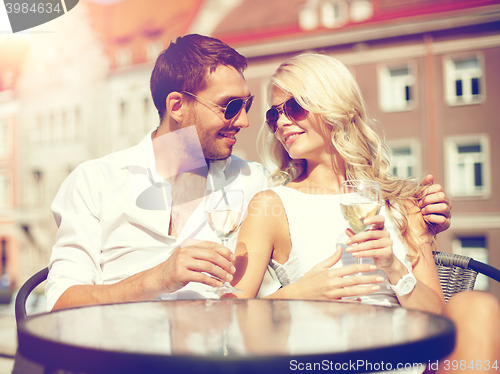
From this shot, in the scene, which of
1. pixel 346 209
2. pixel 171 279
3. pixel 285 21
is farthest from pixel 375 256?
pixel 285 21

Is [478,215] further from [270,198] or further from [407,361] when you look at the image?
[407,361]

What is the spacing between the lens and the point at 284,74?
8.06 ft

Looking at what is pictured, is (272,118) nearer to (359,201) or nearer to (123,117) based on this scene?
(359,201)

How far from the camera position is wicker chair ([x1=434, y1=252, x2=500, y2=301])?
87.8 inches

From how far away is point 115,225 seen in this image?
2.27m

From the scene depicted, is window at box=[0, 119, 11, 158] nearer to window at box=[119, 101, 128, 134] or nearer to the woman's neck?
window at box=[119, 101, 128, 134]

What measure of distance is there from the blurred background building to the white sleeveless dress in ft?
27.4

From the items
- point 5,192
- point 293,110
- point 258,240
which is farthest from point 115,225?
point 5,192

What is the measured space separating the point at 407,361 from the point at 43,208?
84.3 ft

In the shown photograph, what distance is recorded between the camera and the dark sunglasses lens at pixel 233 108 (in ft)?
8.81

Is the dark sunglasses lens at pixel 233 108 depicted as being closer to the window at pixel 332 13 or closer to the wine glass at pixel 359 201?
the wine glass at pixel 359 201

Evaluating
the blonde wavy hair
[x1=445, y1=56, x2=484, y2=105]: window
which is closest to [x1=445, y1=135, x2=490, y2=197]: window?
[x1=445, y1=56, x2=484, y2=105]: window

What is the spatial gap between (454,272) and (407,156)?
45.5 feet

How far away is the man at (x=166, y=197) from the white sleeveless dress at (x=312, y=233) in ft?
0.72
